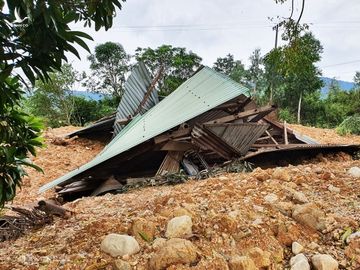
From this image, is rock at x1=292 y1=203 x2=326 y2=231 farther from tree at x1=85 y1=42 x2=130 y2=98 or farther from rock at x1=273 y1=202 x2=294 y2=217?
tree at x1=85 y1=42 x2=130 y2=98

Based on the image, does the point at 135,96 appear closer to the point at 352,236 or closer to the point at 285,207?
the point at 285,207

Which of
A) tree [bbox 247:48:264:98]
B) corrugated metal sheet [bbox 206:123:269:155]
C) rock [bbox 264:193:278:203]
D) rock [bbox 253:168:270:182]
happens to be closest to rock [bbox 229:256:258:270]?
rock [bbox 264:193:278:203]

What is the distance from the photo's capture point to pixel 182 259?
2219 millimetres

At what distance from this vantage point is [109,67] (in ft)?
80.0

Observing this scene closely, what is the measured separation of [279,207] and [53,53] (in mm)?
2062

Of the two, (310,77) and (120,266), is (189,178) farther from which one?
(310,77)

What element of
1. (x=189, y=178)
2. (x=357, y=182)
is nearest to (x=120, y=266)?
(x=357, y=182)

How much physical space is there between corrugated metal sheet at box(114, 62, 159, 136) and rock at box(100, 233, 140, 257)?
270 inches

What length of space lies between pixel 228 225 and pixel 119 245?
0.78 m

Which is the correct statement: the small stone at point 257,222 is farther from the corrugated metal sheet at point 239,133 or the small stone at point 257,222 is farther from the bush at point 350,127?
the bush at point 350,127

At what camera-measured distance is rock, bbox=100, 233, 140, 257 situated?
2410mm

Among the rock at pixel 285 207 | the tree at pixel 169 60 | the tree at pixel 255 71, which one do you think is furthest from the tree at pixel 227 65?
the rock at pixel 285 207

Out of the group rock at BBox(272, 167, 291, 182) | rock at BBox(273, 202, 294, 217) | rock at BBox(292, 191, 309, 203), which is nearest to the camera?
rock at BBox(273, 202, 294, 217)

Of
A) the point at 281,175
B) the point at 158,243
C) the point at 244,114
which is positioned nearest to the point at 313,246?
the point at 158,243
